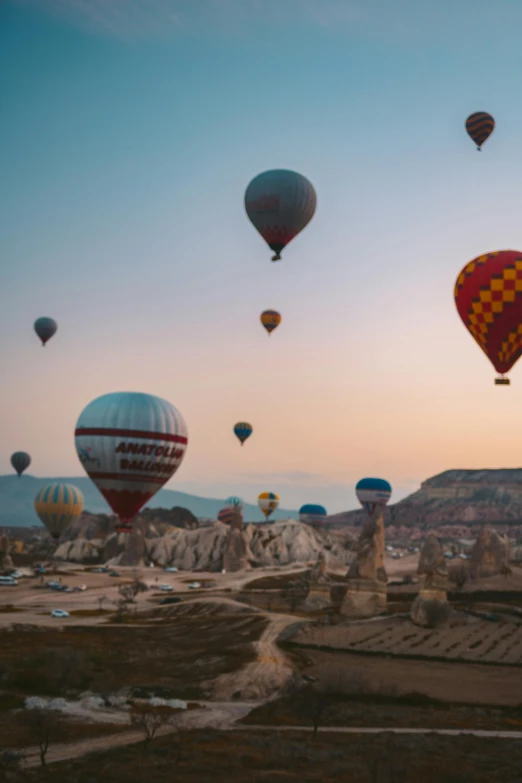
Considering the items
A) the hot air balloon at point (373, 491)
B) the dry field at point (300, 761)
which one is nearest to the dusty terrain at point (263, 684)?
the dry field at point (300, 761)

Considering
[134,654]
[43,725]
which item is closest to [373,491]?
[134,654]

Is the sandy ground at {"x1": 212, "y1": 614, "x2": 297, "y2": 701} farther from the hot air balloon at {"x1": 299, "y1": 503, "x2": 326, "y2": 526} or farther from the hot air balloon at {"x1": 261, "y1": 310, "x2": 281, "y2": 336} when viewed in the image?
the hot air balloon at {"x1": 299, "y1": 503, "x2": 326, "y2": 526}

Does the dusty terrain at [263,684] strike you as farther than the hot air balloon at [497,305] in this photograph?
No

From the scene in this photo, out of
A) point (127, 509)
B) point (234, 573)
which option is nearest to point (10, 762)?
point (127, 509)

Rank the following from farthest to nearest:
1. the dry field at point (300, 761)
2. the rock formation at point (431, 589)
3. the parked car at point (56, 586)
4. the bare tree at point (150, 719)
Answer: the parked car at point (56, 586)
the rock formation at point (431, 589)
the bare tree at point (150, 719)
the dry field at point (300, 761)

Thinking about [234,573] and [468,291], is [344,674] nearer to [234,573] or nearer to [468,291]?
[468,291]

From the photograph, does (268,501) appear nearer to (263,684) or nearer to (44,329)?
(44,329)

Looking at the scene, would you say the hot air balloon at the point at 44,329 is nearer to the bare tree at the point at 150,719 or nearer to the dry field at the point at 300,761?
the bare tree at the point at 150,719

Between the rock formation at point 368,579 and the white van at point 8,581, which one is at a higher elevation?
the rock formation at point 368,579
